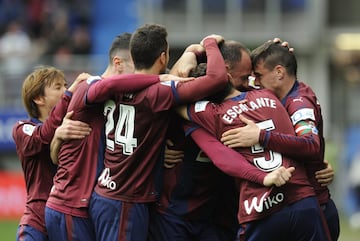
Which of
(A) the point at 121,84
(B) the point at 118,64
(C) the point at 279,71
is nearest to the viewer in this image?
(A) the point at 121,84

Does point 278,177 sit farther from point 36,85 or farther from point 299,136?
point 36,85

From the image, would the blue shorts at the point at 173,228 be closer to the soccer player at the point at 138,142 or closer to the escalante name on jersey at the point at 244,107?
the soccer player at the point at 138,142

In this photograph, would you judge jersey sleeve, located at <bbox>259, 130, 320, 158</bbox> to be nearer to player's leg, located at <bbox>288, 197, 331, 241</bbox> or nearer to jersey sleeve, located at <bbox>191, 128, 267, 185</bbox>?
jersey sleeve, located at <bbox>191, 128, 267, 185</bbox>

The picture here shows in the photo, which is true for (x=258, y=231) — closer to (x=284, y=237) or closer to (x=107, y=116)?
(x=284, y=237)

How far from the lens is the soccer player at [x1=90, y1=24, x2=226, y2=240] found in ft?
23.6

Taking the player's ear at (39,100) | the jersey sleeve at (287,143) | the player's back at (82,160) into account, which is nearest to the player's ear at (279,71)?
the jersey sleeve at (287,143)

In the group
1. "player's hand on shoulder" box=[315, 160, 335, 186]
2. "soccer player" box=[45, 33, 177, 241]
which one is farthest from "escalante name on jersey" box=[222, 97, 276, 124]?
"soccer player" box=[45, 33, 177, 241]

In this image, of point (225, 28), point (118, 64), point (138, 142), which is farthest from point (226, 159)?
point (225, 28)

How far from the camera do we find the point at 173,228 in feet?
24.6

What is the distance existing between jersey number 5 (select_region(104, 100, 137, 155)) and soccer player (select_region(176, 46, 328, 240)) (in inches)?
A: 15.3

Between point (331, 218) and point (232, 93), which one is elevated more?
point (232, 93)

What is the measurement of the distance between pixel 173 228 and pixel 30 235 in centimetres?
120

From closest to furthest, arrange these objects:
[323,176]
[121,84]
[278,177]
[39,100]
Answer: [278,177]
[121,84]
[323,176]
[39,100]

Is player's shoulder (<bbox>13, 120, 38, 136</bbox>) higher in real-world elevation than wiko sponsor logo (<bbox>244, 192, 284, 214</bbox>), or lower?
higher
